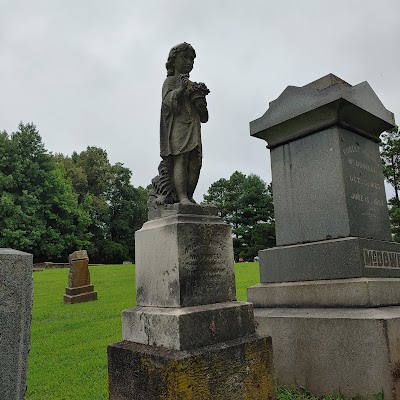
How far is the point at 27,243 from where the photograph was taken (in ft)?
117

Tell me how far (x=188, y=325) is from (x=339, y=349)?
1.70 meters

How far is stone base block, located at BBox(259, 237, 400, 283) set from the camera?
14.3ft

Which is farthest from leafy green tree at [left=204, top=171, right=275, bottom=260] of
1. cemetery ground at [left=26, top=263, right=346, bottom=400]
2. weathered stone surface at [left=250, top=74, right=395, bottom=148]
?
weathered stone surface at [left=250, top=74, right=395, bottom=148]

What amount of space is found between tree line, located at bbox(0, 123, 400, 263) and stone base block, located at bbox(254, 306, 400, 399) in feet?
79.3

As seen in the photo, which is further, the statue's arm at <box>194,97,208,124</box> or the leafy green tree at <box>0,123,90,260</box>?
the leafy green tree at <box>0,123,90,260</box>

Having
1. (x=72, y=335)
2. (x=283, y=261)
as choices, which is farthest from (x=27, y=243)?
(x=283, y=261)

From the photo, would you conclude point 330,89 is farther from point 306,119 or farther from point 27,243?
point 27,243

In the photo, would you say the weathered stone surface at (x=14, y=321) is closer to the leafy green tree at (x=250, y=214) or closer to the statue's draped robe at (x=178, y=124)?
the statue's draped robe at (x=178, y=124)

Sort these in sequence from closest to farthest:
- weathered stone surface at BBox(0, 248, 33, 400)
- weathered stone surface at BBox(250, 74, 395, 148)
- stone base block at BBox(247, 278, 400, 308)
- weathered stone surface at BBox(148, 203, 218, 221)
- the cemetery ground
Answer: weathered stone surface at BBox(0, 248, 33, 400) → weathered stone surface at BBox(148, 203, 218, 221) → stone base block at BBox(247, 278, 400, 308) → weathered stone surface at BBox(250, 74, 395, 148) → the cemetery ground

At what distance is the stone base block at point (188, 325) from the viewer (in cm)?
334

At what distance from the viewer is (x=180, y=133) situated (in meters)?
4.24

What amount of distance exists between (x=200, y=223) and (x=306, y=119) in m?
2.23

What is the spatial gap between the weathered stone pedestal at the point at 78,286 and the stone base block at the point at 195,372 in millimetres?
10407

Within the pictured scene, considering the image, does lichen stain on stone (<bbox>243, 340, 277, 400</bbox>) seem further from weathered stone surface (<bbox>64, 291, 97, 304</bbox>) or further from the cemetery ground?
weathered stone surface (<bbox>64, 291, 97, 304</bbox>)
